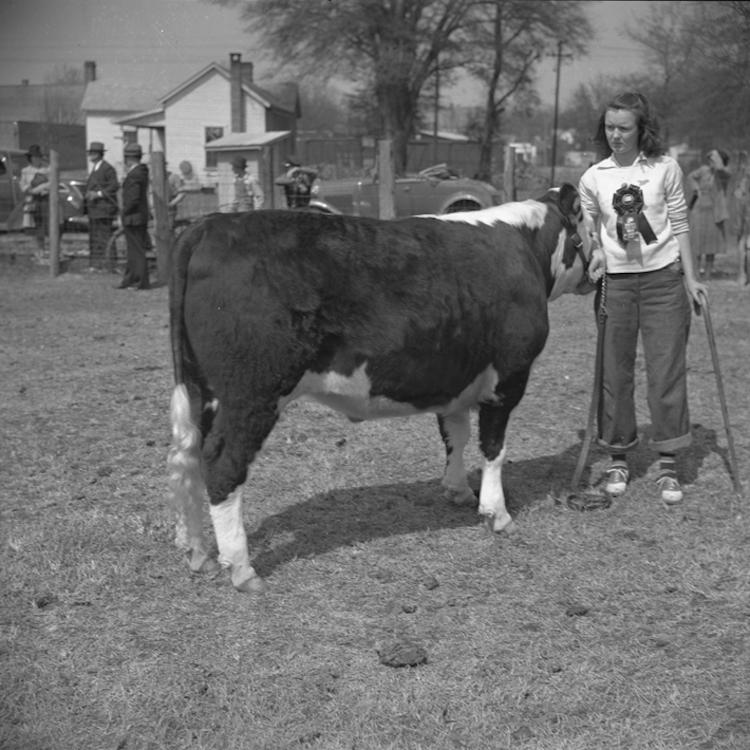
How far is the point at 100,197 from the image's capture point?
1728 centimetres

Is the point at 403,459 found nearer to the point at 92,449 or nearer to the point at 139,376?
the point at 92,449

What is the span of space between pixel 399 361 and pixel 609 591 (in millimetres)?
1392

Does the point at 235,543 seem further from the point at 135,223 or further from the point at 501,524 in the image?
the point at 135,223

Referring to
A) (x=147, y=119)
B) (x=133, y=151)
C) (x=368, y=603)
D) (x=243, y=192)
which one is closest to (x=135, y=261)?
(x=133, y=151)

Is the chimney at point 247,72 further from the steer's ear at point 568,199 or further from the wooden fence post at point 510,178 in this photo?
the steer's ear at point 568,199

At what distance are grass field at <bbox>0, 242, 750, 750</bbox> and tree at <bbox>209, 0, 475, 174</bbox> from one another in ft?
122

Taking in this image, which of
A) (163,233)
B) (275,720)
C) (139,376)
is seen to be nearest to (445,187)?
(163,233)

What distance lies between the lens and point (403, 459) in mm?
6789

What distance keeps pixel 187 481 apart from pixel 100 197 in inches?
528

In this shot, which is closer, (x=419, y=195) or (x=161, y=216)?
(x=161, y=216)

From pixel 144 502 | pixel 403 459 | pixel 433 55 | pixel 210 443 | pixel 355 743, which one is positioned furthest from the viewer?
pixel 433 55

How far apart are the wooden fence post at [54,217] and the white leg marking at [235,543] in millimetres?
13427

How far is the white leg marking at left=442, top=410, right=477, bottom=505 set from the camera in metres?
5.81

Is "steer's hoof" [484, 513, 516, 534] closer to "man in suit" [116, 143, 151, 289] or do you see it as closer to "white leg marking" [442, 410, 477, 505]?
"white leg marking" [442, 410, 477, 505]
